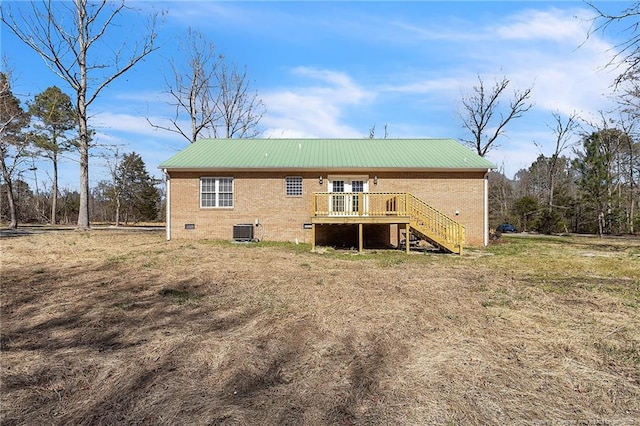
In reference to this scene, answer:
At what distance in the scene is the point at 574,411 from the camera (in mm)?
3135

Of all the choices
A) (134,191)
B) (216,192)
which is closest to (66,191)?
(134,191)

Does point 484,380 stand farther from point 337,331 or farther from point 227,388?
point 227,388

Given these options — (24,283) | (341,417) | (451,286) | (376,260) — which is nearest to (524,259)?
(376,260)

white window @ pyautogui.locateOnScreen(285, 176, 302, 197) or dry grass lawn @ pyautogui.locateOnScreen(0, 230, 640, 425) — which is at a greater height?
white window @ pyautogui.locateOnScreen(285, 176, 302, 197)

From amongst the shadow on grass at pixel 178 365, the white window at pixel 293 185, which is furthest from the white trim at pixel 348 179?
the shadow on grass at pixel 178 365

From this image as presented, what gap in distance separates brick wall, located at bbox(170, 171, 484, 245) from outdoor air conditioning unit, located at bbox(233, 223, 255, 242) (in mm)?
538

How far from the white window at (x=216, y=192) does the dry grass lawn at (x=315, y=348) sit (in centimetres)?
834

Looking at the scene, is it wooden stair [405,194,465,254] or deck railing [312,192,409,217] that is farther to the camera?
deck railing [312,192,409,217]

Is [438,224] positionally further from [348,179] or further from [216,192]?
[216,192]

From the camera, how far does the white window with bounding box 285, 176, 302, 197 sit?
17.3 meters

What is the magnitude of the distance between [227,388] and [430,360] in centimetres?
214

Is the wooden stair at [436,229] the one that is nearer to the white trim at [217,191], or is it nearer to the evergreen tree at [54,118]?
the white trim at [217,191]

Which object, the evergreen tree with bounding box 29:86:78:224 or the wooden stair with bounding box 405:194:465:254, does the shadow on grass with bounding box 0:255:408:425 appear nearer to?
the wooden stair with bounding box 405:194:465:254

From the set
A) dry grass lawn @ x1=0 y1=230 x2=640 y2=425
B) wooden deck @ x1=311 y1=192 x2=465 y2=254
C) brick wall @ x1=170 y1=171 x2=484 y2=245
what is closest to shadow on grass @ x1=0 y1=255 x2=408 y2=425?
dry grass lawn @ x1=0 y1=230 x2=640 y2=425
